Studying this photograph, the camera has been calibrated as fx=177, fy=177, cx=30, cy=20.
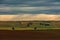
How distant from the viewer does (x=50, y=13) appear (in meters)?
1.00

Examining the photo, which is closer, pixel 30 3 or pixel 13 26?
pixel 13 26

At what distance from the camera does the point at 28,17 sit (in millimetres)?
978

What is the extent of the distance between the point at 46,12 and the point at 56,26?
10 centimetres

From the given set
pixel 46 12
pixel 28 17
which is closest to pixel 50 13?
pixel 46 12

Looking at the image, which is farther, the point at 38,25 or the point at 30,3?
the point at 30,3
